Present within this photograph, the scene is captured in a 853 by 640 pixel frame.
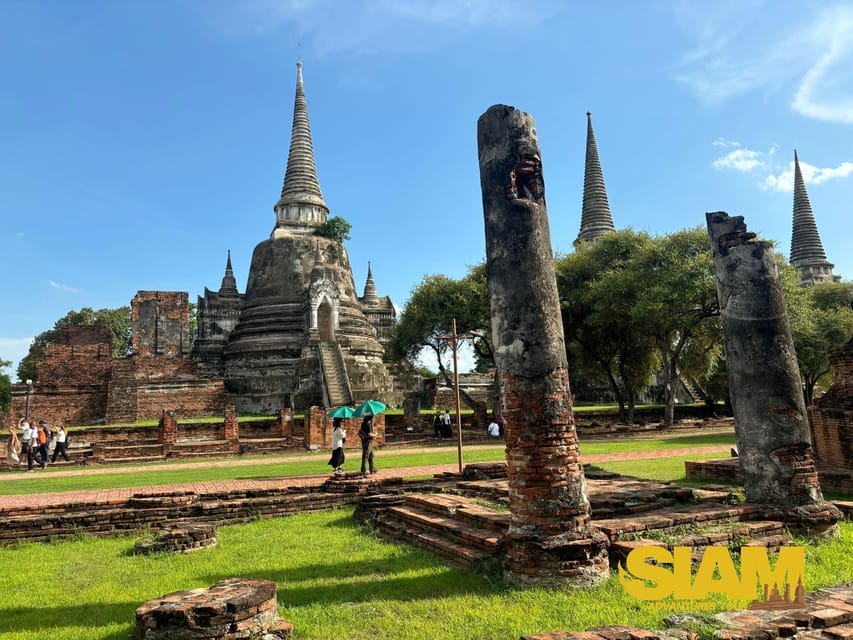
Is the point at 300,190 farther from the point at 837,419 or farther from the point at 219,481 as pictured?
the point at 837,419

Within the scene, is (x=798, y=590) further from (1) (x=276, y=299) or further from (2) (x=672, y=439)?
(1) (x=276, y=299)

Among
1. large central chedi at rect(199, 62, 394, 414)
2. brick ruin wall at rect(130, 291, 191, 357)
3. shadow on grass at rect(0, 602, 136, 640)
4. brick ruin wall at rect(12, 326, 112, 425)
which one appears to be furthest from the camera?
brick ruin wall at rect(130, 291, 191, 357)

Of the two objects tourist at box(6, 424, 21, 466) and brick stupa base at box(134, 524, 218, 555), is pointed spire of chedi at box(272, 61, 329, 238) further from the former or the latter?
brick stupa base at box(134, 524, 218, 555)

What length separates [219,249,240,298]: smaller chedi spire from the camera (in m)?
41.6

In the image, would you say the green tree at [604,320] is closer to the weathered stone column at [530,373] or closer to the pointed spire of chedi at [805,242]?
the weathered stone column at [530,373]

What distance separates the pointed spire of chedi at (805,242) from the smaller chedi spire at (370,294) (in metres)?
31.8

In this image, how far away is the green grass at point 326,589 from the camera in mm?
4559

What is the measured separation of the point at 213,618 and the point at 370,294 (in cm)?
4690

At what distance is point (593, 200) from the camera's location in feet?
157

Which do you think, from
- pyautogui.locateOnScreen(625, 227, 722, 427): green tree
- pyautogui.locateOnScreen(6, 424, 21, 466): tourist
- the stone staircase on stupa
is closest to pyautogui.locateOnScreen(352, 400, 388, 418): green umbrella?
pyautogui.locateOnScreen(6, 424, 21, 466): tourist

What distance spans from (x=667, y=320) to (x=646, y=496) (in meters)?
17.3

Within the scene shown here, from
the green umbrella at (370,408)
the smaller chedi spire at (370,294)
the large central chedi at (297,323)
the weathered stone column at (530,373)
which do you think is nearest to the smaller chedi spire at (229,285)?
the large central chedi at (297,323)

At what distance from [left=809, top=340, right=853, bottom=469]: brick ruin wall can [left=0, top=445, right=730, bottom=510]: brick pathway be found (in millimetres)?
4186

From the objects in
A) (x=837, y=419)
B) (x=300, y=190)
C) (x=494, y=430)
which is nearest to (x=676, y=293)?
(x=494, y=430)
